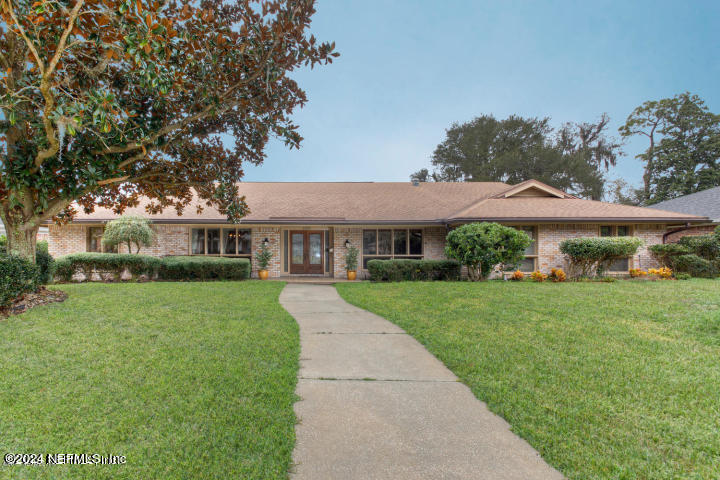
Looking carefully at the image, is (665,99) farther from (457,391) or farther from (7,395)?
(7,395)

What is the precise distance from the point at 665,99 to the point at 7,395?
134 ft

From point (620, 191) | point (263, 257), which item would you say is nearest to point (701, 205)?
point (620, 191)

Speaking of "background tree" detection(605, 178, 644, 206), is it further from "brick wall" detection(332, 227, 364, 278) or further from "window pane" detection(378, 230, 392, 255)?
"brick wall" detection(332, 227, 364, 278)

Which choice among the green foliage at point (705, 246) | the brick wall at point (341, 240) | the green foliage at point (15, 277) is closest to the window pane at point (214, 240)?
the brick wall at point (341, 240)

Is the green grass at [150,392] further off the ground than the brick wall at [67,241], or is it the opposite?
the brick wall at [67,241]

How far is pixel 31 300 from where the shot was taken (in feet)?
20.3

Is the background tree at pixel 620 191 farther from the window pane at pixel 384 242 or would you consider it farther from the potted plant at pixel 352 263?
the potted plant at pixel 352 263

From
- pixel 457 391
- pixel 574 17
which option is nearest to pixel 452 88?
pixel 574 17

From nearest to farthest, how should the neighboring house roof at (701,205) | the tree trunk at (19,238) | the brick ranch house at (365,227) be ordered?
the tree trunk at (19,238)
the brick ranch house at (365,227)
the neighboring house roof at (701,205)

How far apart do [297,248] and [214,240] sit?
3.53 meters

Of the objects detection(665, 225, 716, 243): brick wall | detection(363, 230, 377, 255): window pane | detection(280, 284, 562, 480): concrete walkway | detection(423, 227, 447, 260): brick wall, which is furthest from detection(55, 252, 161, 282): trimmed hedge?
detection(665, 225, 716, 243): brick wall

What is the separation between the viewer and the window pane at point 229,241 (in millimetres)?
13484

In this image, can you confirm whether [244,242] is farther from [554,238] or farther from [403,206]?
[554,238]

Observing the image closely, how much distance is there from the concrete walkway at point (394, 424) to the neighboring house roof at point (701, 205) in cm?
1872
